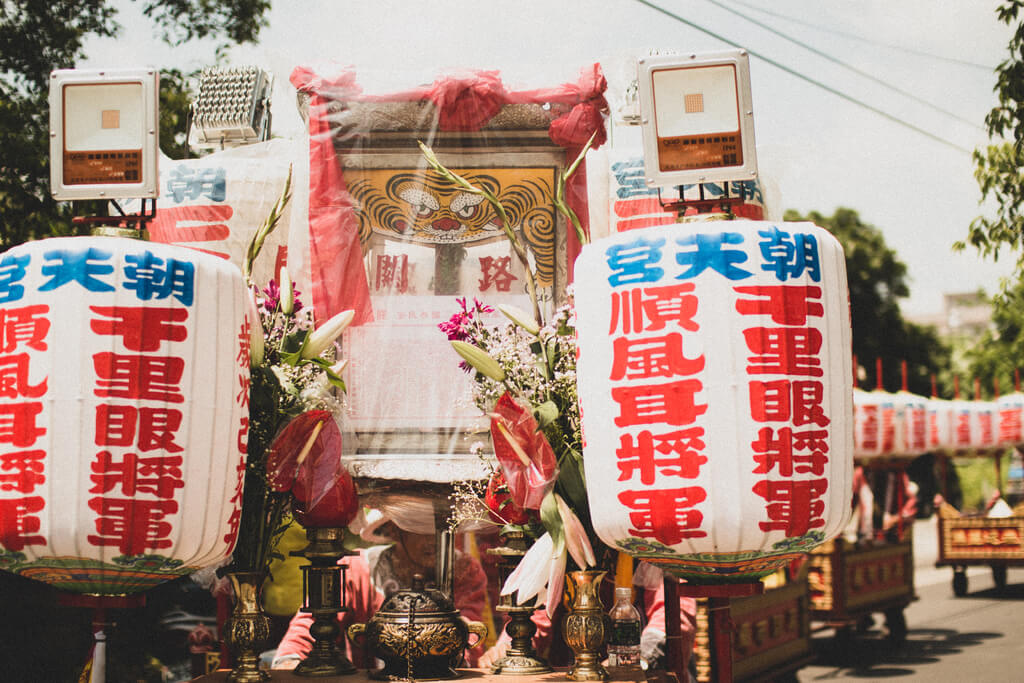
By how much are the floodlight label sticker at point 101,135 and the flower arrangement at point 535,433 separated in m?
0.95

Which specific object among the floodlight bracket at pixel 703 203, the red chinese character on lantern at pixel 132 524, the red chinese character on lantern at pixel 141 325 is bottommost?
the red chinese character on lantern at pixel 132 524

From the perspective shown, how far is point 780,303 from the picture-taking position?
2719 millimetres

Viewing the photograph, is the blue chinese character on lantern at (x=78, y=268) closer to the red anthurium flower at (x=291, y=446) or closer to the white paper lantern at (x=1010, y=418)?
the red anthurium flower at (x=291, y=446)

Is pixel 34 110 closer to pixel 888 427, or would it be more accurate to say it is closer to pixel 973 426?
pixel 888 427

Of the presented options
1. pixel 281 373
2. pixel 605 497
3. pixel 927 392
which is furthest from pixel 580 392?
pixel 927 392

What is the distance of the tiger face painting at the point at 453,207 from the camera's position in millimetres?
3799

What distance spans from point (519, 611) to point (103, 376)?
1449 mm

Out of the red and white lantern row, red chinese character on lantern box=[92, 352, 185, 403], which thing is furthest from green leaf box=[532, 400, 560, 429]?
the red and white lantern row

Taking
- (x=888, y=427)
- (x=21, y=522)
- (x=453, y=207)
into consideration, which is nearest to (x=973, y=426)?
(x=888, y=427)

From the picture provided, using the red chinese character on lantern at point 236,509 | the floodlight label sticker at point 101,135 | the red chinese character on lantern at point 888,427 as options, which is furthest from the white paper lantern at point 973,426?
the floodlight label sticker at point 101,135

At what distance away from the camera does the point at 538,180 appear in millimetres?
3824

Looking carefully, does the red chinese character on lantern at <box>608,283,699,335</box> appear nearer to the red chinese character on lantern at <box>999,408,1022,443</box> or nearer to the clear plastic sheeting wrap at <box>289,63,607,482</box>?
the clear plastic sheeting wrap at <box>289,63,607,482</box>

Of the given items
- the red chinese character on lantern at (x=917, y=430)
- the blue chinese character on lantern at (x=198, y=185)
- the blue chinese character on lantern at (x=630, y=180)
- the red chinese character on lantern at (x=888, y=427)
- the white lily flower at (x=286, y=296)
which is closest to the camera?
the white lily flower at (x=286, y=296)

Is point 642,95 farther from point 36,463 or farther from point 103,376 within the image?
point 36,463
